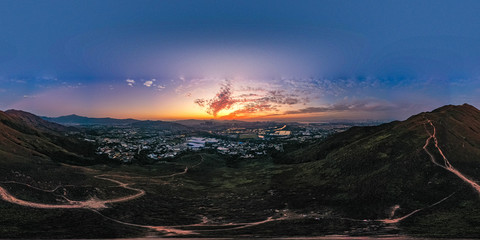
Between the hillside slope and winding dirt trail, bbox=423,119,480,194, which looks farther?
winding dirt trail, bbox=423,119,480,194

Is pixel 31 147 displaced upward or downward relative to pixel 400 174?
upward

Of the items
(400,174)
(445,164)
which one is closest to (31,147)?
(400,174)

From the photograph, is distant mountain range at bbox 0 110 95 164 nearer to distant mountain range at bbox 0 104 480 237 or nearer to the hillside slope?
distant mountain range at bbox 0 104 480 237

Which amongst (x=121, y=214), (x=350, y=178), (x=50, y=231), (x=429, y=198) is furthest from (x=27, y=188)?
(x=429, y=198)

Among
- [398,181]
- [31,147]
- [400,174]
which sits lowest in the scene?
[398,181]

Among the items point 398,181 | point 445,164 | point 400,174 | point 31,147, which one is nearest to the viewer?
point 398,181

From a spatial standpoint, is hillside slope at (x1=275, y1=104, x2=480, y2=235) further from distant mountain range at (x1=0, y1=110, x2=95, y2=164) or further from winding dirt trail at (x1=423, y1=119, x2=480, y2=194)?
distant mountain range at (x1=0, y1=110, x2=95, y2=164)

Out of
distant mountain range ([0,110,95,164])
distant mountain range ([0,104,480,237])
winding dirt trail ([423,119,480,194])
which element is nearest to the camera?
distant mountain range ([0,104,480,237])

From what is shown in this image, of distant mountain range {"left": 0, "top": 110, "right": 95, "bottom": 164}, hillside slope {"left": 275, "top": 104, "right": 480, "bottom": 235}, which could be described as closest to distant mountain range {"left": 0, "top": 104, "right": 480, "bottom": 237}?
hillside slope {"left": 275, "top": 104, "right": 480, "bottom": 235}

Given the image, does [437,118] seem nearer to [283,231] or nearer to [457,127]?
[457,127]

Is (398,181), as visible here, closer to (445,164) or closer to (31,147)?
(445,164)

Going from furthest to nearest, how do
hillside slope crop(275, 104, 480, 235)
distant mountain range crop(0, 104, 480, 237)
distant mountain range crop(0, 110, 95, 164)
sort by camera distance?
distant mountain range crop(0, 110, 95, 164) < hillside slope crop(275, 104, 480, 235) < distant mountain range crop(0, 104, 480, 237)

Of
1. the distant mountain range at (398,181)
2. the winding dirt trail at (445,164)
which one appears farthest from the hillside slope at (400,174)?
the winding dirt trail at (445,164)
